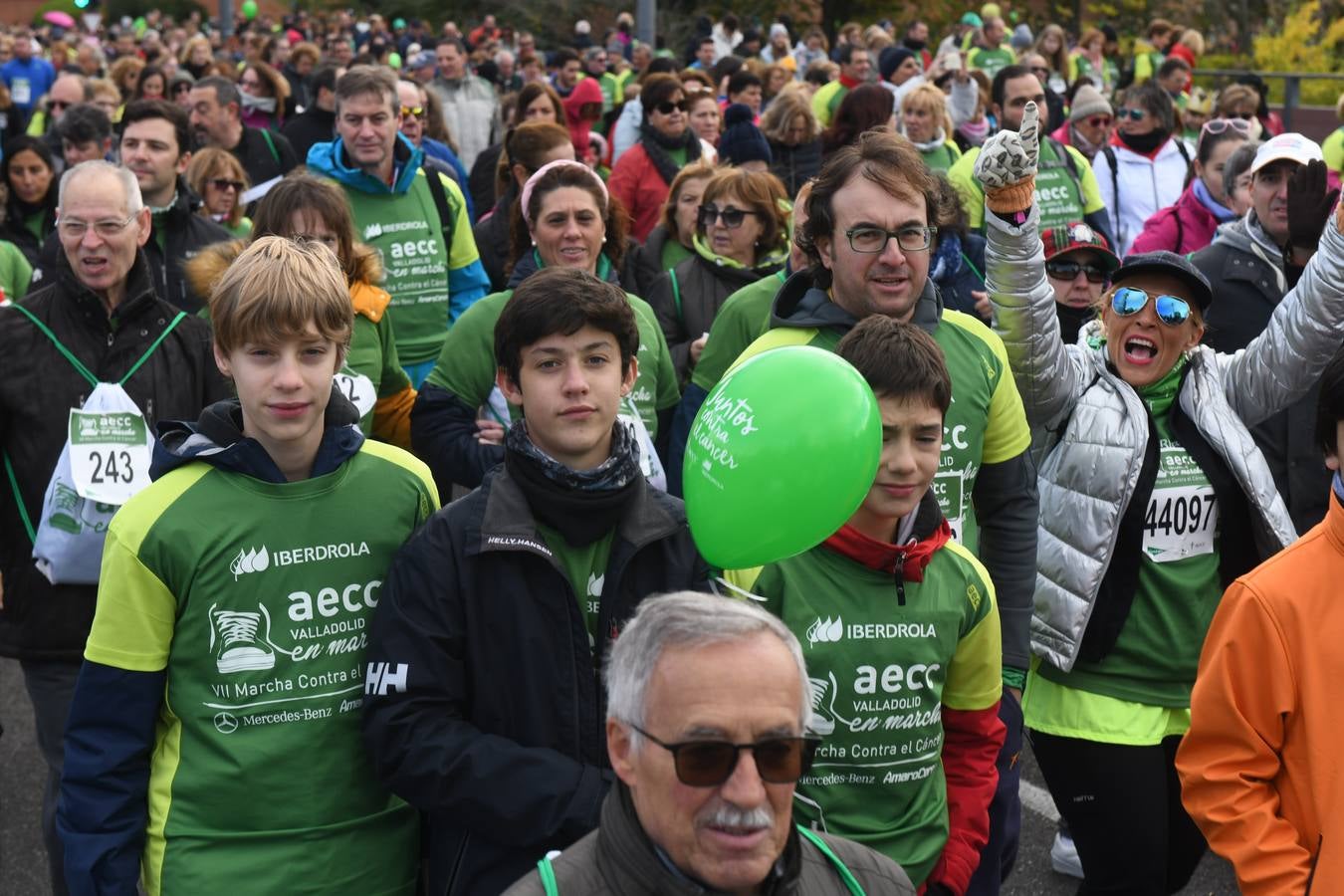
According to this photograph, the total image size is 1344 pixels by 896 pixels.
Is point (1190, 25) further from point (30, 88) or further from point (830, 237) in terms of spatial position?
point (830, 237)

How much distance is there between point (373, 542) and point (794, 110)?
720cm

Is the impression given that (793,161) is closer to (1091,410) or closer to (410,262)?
(410,262)

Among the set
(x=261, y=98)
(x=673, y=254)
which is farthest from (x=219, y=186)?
(x=261, y=98)

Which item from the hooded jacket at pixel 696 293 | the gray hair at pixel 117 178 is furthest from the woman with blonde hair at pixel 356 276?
the hooded jacket at pixel 696 293

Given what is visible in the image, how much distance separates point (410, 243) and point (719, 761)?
16.1ft

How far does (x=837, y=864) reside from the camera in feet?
8.36

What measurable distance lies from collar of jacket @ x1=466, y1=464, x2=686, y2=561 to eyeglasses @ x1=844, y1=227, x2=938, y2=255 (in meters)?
0.84

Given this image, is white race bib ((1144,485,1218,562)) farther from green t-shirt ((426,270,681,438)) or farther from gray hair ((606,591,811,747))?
gray hair ((606,591,811,747))

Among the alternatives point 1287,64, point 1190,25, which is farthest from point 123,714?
point 1190,25

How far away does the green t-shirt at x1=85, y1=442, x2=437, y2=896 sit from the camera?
3.25 meters

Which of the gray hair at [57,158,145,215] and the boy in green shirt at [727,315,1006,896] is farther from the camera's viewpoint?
the gray hair at [57,158,145,215]

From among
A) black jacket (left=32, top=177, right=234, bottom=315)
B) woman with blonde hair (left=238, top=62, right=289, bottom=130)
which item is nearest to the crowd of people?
black jacket (left=32, top=177, right=234, bottom=315)

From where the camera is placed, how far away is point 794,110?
10133mm

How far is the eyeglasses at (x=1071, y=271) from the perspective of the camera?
20.1 ft
